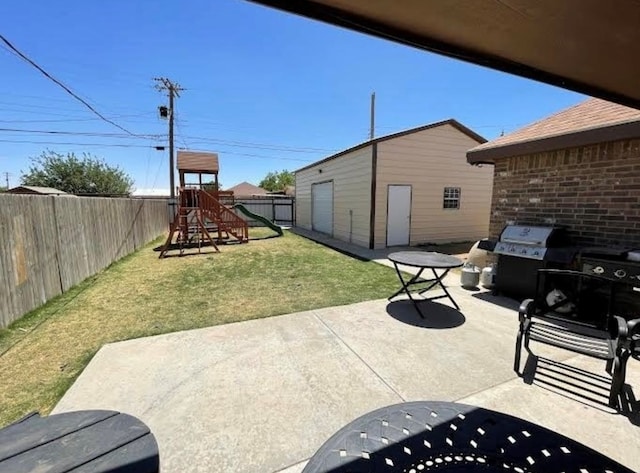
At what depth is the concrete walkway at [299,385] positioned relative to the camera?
189cm

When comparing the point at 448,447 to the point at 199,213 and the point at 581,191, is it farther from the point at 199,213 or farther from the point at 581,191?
the point at 199,213

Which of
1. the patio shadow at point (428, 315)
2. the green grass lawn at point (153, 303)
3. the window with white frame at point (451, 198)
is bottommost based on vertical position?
the green grass lawn at point (153, 303)

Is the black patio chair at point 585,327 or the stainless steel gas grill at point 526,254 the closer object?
the black patio chair at point 585,327

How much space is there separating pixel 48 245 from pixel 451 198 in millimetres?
10941

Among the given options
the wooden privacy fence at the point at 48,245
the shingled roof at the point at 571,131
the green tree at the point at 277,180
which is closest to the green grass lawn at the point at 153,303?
the wooden privacy fence at the point at 48,245

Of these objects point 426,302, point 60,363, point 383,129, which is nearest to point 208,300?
point 60,363

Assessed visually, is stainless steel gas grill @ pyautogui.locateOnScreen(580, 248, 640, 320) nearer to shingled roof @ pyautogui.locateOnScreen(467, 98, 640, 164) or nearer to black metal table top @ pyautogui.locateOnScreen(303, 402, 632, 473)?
shingled roof @ pyautogui.locateOnScreen(467, 98, 640, 164)

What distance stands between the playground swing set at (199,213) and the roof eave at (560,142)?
7.81 metres

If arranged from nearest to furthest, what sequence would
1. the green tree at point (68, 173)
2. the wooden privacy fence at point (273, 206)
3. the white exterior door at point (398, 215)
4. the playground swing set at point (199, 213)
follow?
the white exterior door at point (398, 215), the playground swing set at point (199, 213), the wooden privacy fence at point (273, 206), the green tree at point (68, 173)

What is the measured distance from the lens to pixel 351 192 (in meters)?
10.9

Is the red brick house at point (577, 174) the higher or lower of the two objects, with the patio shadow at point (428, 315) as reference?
higher

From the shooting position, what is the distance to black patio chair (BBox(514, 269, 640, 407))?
225 centimetres

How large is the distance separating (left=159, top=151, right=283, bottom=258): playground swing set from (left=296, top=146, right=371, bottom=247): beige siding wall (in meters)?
3.23

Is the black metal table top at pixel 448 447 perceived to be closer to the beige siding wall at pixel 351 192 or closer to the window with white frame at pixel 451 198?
the beige siding wall at pixel 351 192
